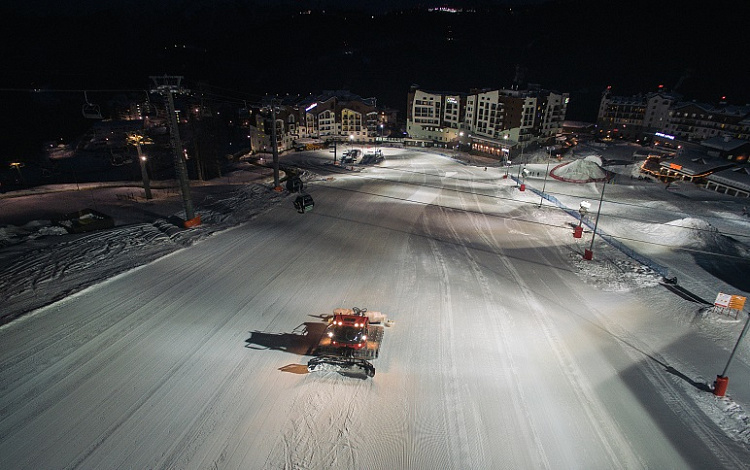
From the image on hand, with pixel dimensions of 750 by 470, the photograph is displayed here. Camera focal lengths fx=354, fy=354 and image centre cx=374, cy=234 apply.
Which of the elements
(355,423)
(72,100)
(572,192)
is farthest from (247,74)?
(355,423)

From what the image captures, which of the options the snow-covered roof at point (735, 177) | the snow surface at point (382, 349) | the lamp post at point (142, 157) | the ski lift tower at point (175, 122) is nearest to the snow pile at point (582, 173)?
the snow-covered roof at point (735, 177)

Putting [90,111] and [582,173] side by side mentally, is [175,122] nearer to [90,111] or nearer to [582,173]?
[90,111]

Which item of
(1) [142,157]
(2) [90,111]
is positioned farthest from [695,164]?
(1) [142,157]

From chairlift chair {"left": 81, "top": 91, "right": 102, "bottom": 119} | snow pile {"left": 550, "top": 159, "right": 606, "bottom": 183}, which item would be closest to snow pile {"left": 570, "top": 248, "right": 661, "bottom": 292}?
snow pile {"left": 550, "top": 159, "right": 606, "bottom": 183}

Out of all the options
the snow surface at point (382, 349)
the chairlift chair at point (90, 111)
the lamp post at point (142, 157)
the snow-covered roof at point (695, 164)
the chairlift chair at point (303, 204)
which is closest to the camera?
the snow surface at point (382, 349)

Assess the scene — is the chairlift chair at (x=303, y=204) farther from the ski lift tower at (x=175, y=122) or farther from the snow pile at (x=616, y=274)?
the snow pile at (x=616, y=274)

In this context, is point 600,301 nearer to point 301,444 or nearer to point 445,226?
point 445,226

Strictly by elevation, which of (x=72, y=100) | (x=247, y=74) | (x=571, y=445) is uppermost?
(x=247, y=74)
